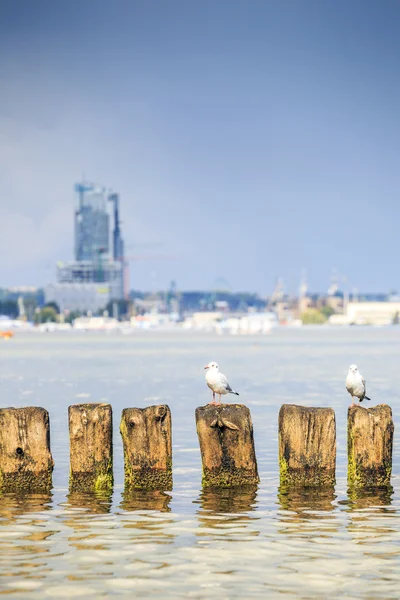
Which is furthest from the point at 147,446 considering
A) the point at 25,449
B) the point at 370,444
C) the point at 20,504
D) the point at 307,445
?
the point at 370,444

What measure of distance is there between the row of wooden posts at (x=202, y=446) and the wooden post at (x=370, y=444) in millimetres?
15

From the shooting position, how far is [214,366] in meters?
21.5

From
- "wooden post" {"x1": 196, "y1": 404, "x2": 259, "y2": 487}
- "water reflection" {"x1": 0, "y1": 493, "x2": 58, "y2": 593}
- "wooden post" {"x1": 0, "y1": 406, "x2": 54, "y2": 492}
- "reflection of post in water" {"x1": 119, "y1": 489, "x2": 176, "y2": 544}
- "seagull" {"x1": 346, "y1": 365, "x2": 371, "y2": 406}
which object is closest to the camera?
"water reflection" {"x1": 0, "y1": 493, "x2": 58, "y2": 593}

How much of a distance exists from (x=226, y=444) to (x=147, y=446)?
3.89 ft

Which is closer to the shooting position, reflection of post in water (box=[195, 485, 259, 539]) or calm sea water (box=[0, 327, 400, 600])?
calm sea water (box=[0, 327, 400, 600])

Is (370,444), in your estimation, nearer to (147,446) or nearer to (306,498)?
(306,498)

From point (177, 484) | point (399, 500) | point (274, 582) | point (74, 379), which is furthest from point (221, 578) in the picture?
point (74, 379)

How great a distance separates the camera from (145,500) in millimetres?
18922

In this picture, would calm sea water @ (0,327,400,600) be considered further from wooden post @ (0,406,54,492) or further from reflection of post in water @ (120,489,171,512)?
wooden post @ (0,406,54,492)

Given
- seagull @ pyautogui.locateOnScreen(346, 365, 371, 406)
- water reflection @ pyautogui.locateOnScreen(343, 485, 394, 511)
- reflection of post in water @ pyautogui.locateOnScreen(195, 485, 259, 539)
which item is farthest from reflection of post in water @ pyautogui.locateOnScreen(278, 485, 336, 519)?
seagull @ pyautogui.locateOnScreen(346, 365, 371, 406)

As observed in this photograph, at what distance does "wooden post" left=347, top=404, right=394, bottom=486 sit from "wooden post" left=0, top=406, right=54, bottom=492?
458 cm

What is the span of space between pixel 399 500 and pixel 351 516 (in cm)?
168

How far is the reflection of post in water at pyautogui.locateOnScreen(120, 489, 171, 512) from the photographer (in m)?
18.4

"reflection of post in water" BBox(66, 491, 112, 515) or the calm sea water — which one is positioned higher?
"reflection of post in water" BBox(66, 491, 112, 515)
